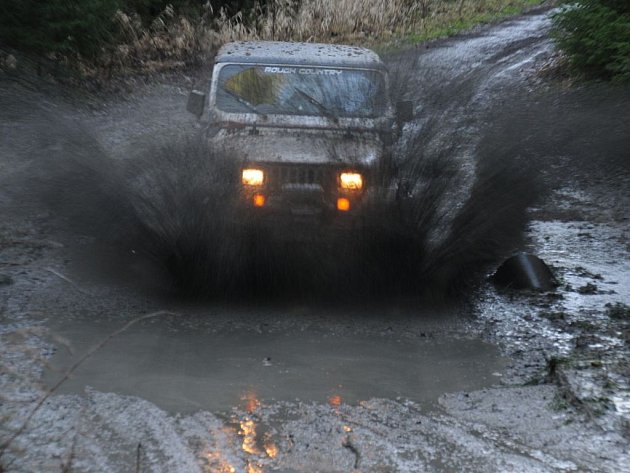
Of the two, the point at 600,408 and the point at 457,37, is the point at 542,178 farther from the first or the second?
the point at 457,37

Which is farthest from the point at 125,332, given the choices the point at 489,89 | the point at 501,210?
the point at 489,89

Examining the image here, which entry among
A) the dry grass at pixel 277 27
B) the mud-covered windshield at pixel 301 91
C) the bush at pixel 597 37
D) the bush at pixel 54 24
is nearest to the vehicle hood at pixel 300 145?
the mud-covered windshield at pixel 301 91

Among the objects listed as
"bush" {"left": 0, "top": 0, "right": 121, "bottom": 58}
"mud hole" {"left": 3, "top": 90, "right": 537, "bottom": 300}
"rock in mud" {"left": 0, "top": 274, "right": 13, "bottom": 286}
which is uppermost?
"bush" {"left": 0, "top": 0, "right": 121, "bottom": 58}

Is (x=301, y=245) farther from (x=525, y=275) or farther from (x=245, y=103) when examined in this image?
(x=525, y=275)

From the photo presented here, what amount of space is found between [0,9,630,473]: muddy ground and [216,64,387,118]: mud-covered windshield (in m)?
0.59

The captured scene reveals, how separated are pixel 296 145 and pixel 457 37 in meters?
14.3

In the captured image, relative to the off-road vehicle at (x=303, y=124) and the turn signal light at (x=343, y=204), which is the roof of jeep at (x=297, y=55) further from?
the turn signal light at (x=343, y=204)

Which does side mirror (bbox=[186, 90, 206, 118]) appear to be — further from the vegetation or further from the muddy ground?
the vegetation

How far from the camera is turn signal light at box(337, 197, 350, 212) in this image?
7.03m

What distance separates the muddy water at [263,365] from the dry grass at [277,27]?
995 centimetres

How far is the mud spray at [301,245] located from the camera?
698cm

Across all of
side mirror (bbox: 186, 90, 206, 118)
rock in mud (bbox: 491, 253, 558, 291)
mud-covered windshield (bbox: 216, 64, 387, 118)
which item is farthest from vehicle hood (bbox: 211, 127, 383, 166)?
rock in mud (bbox: 491, 253, 558, 291)

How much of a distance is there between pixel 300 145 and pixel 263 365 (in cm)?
259

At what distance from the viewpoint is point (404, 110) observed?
797cm
